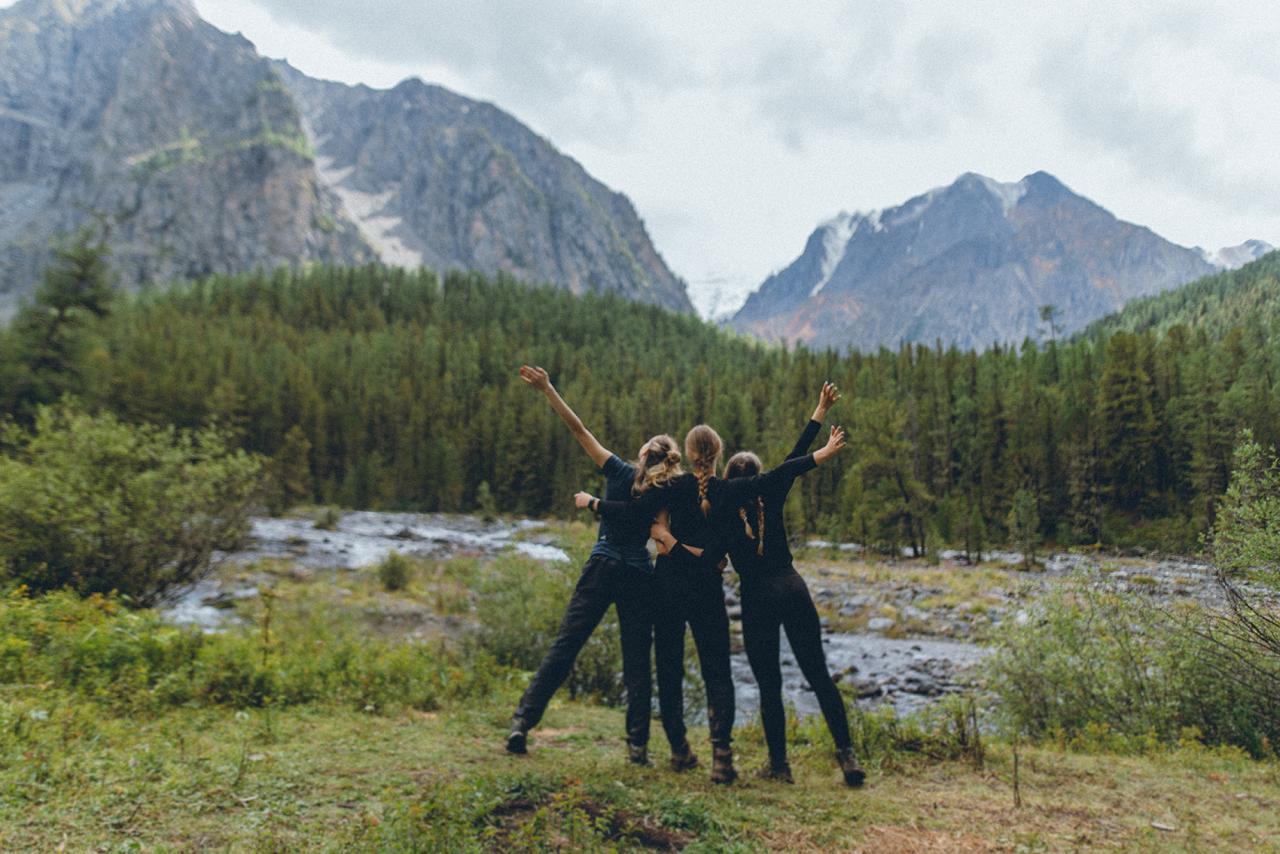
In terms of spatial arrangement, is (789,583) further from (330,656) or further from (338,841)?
(330,656)

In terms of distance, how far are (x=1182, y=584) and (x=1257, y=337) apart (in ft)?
161

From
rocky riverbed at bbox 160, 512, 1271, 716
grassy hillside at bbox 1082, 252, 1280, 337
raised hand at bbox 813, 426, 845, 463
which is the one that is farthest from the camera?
grassy hillside at bbox 1082, 252, 1280, 337

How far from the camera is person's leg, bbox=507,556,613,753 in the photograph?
20.4ft

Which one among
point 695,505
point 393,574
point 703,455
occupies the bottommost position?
point 393,574

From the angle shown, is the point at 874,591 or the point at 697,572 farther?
the point at 874,591

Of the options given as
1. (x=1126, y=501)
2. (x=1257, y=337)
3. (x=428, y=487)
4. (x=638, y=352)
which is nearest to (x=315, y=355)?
(x=428, y=487)

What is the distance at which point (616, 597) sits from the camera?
20.4 feet

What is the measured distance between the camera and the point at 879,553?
51.3 m

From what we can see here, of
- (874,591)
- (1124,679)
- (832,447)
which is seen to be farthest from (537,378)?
(874,591)

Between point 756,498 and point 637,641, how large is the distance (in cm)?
173

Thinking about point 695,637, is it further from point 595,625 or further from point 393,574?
point 393,574

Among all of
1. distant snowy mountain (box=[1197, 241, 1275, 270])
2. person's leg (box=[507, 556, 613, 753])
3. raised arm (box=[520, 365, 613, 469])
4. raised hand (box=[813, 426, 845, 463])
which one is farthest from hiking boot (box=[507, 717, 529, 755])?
distant snowy mountain (box=[1197, 241, 1275, 270])

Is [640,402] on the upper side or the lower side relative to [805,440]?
upper

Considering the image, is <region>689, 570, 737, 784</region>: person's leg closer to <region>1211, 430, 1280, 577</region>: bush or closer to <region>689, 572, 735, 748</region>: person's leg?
<region>689, 572, 735, 748</region>: person's leg
